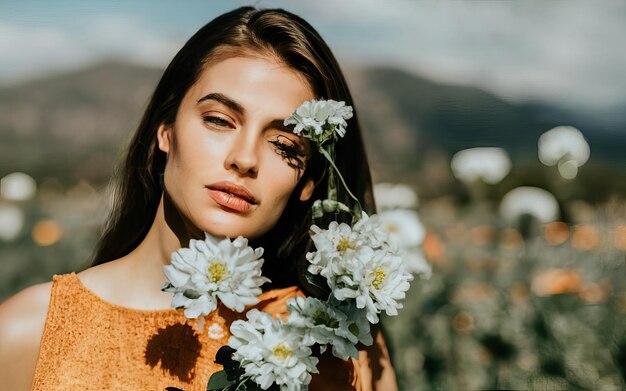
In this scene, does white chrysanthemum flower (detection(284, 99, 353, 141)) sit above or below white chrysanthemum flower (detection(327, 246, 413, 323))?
above

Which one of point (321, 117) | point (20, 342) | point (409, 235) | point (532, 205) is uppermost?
point (321, 117)

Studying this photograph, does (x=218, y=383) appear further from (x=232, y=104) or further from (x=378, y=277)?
(x=232, y=104)

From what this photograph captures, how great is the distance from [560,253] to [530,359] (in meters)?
0.52

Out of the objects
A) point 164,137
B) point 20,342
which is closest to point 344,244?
point 164,137

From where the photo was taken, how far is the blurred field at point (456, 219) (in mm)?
2506

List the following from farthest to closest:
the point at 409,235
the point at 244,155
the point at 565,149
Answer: the point at 565,149
the point at 409,235
the point at 244,155

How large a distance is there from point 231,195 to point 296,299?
0.28 metres

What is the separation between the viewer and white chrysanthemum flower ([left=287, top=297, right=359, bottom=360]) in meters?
1.17

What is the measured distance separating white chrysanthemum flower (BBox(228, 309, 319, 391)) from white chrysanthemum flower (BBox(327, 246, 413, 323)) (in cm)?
9

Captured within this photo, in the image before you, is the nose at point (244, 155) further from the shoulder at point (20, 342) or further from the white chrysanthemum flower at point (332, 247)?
the shoulder at point (20, 342)

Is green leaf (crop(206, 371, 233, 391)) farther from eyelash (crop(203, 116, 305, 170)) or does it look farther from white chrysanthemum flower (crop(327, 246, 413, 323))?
eyelash (crop(203, 116, 305, 170))

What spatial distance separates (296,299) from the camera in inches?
47.0

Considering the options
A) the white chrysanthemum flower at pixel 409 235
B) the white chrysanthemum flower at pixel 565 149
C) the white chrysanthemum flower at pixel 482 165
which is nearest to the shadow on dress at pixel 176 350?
the white chrysanthemum flower at pixel 409 235

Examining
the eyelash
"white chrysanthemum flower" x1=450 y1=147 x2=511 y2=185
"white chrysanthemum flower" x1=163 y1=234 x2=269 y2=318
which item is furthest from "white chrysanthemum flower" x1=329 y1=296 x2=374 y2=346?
"white chrysanthemum flower" x1=450 y1=147 x2=511 y2=185
